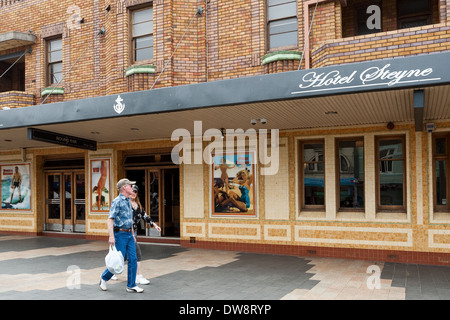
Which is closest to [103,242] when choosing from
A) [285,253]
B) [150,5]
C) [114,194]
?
[114,194]

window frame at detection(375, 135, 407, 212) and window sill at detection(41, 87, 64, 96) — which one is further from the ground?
window sill at detection(41, 87, 64, 96)

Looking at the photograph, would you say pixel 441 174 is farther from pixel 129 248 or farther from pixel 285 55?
pixel 129 248

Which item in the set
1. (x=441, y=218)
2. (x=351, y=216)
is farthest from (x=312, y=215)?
(x=441, y=218)

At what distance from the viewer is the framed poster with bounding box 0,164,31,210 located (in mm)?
15281

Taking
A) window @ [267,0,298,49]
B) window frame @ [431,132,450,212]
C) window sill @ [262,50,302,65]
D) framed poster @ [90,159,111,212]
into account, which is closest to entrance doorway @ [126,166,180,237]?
framed poster @ [90,159,111,212]

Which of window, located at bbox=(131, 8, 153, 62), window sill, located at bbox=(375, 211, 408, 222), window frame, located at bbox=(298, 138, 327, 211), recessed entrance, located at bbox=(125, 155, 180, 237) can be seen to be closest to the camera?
window sill, located at bbox=(375, 211, 408, 222)

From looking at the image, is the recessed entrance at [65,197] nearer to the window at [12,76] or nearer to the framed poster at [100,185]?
the framed poster at [100,185]

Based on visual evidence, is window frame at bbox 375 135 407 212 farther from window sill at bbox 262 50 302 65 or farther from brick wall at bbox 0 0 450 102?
window sill at bbox 262 50 302 65

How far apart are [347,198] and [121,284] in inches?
225

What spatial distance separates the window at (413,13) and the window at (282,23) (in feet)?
8.55

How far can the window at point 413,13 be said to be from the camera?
406 inches

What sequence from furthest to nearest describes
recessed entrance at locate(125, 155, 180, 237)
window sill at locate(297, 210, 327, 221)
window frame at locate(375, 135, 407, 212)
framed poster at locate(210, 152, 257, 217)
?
recessed entrance at locate(125, 155, 180, 237) < framed poster at locate(210, 152, 257, 217) < window sill at locate(297, 210, 327, 221) < window frame at locate(375, 135, 407, 212)

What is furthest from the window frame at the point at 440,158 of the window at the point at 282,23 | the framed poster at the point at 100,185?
the framed poster at the point at 100,185

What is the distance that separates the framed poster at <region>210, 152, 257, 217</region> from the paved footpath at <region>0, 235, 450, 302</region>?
1.16 m
